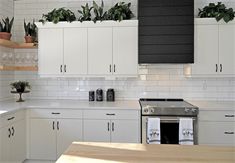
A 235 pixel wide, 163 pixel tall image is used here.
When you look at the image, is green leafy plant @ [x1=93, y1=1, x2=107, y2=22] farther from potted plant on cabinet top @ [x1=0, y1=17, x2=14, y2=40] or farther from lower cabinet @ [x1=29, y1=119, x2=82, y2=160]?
lower cabinet @ [x1=29, y1=119, x2=82, y2=160]

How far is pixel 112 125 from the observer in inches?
135

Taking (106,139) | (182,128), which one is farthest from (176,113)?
(106,139)

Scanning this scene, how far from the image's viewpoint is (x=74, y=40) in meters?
3.81

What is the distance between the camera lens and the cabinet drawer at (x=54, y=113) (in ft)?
11.4

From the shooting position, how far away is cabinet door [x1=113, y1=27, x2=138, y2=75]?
3717 millimetres

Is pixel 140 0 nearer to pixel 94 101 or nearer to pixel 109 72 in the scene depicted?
pixel 109 72

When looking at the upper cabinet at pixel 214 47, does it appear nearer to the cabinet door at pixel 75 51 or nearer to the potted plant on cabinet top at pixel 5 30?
the cabinet door at pixel 75 51

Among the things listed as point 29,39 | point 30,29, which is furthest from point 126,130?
point 30,29

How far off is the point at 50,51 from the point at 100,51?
815 mm

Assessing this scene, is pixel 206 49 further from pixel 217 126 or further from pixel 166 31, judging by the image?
pixel 217 126

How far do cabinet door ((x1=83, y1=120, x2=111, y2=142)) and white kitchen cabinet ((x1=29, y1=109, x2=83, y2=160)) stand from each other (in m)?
0.10

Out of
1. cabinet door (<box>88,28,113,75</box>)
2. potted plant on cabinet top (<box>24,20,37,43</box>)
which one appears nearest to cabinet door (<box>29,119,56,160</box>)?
cabinet door (<box>88,28,113,75</box>)

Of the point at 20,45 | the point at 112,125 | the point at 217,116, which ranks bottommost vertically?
the point at 112,125

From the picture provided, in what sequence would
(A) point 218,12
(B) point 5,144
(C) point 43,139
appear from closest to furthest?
1. (B) point 5,144
2. (C) point 43,139
3. (A) point 218,12
